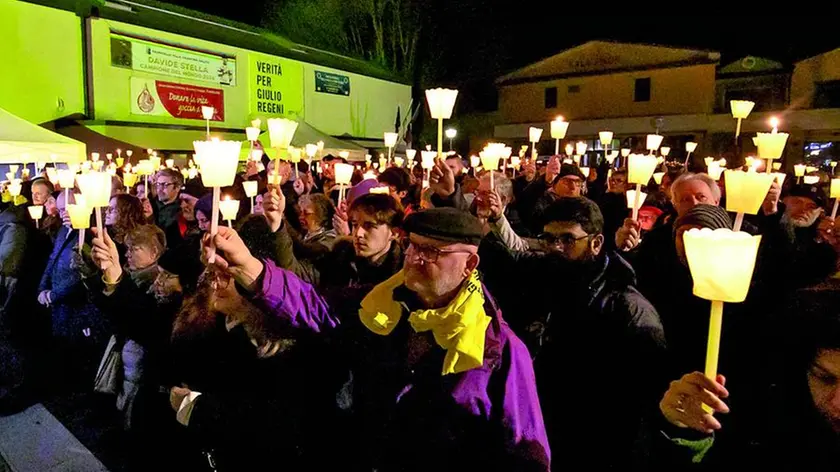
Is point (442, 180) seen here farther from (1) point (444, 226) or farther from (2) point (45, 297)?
(2) point (45, 297)

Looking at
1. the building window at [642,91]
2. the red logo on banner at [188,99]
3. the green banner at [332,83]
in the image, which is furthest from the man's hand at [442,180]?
the building window at [642,91]

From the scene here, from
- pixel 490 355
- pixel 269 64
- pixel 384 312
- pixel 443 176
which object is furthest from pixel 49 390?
pixel 269 64

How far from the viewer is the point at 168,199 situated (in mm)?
7035

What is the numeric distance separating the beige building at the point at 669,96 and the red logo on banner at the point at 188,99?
53.8ft

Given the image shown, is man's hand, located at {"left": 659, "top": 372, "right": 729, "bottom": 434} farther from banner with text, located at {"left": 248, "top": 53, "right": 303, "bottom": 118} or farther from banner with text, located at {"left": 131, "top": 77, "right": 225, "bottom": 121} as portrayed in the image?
banner with text, located at {"left": 248, "top": 53, "right": 303, "bottom": 118}

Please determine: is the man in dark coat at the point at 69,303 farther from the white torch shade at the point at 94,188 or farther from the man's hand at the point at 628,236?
the man's hand at the point at 628,236

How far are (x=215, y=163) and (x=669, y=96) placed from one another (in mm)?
32499

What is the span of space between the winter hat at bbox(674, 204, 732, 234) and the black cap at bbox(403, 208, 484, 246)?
133cm

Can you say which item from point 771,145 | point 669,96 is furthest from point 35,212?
point 669,96

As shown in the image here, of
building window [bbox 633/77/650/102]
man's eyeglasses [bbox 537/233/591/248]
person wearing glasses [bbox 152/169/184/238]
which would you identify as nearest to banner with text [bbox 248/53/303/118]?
person wearing glasses [bbox 152/169/184/238]

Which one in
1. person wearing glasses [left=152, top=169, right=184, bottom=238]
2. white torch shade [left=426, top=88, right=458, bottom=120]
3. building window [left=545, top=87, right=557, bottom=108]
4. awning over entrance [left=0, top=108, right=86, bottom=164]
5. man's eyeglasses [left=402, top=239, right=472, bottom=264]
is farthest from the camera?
building window [left=545, top=87, right=557, bottom=108]

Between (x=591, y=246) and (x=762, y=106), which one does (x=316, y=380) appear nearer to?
(x=591, y=246)

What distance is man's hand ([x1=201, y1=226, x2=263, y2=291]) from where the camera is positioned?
90.0 inches

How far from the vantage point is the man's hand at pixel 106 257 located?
3.23m
